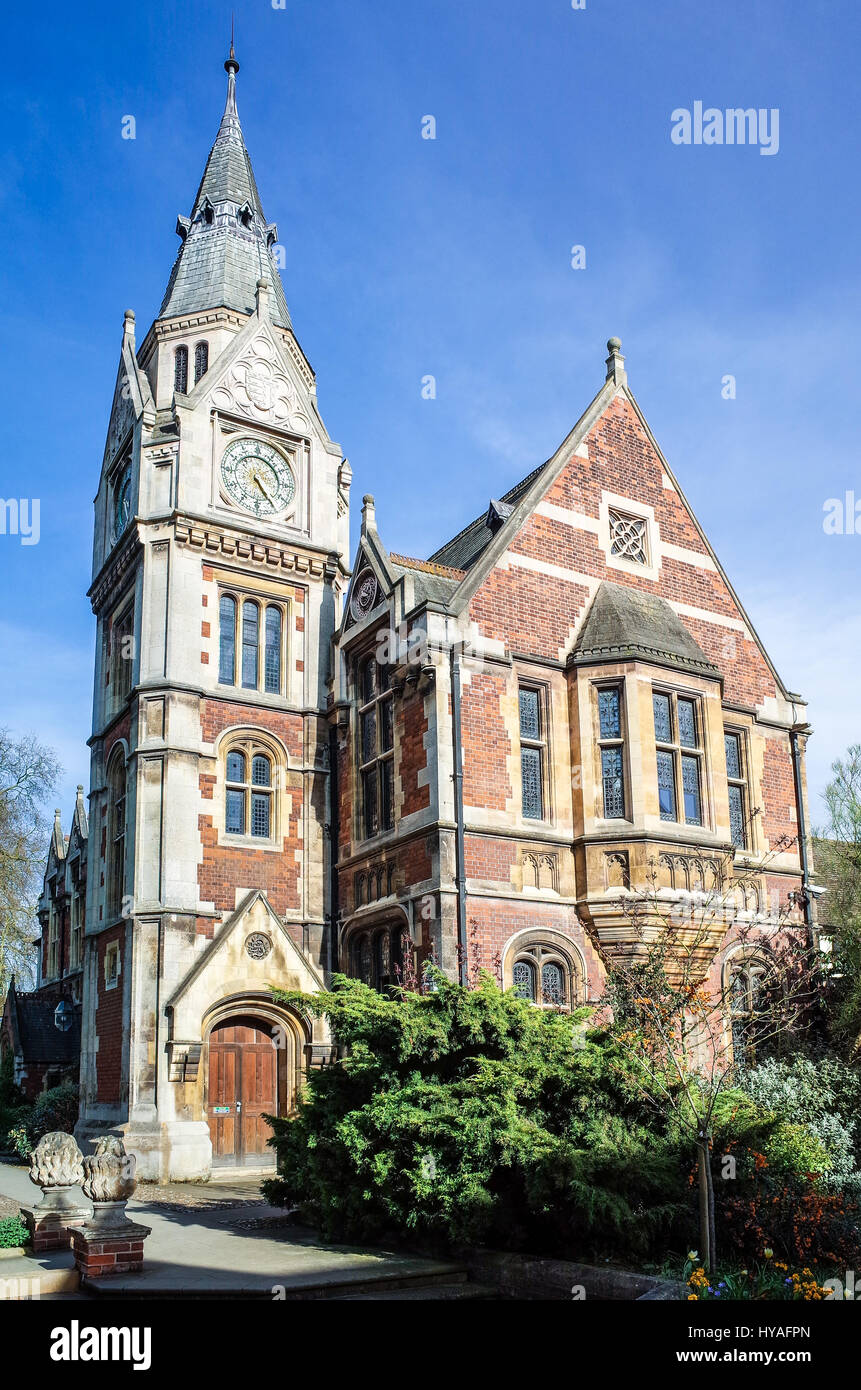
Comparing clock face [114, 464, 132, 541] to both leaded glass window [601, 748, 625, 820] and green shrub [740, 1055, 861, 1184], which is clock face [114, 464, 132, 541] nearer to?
leaded glass window [601, 748, 625, 820]

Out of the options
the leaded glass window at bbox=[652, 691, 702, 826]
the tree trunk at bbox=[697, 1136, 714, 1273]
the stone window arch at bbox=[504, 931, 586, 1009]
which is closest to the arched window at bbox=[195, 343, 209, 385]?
the leaded glass window at bbox=[652, 691, 702, 826]

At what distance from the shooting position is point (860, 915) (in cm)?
1986

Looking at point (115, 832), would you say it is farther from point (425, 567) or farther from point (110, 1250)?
point (110, 1250)

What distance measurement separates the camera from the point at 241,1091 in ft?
72.3

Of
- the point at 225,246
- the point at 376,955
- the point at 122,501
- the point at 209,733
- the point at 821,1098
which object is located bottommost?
the point at 821,1098

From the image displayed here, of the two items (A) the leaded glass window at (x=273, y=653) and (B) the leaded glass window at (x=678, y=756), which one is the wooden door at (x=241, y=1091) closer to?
(A) the leaded glass window at (x=273, y=653)

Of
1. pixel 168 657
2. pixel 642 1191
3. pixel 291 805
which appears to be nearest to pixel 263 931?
pixel 291 805

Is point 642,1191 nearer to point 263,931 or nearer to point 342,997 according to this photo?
point 342,997

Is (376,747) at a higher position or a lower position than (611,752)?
higher

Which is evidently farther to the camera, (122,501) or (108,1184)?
(122,501)

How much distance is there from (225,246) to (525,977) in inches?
771

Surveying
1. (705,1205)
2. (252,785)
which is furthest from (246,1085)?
(705,1205)

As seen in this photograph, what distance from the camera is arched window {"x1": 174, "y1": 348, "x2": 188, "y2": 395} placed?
28078 mm
